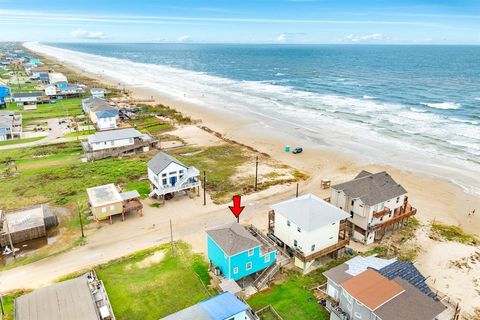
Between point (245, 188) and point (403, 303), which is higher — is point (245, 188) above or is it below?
below

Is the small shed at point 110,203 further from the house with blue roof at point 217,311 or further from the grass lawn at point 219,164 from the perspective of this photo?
the house with blue roof at point 217,311

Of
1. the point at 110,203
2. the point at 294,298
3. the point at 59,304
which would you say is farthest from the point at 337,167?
the point at 59,304

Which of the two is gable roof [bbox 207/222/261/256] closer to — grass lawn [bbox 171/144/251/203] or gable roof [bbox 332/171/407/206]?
gable roof [bbox 332/171/407/206]

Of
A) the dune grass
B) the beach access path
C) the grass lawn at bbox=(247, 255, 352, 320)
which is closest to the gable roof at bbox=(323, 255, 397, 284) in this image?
the grass lawn at bbox=(247, 255, 352, 320)

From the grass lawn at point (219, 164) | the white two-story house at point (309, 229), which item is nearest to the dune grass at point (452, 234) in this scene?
the white two-story house at point (309, 229)

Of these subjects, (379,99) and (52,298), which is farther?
(379,99)

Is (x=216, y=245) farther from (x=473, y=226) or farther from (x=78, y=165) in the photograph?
(x=78, y=165)

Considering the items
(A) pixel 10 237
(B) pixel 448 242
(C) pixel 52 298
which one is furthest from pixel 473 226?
(A) pixel 10 237
